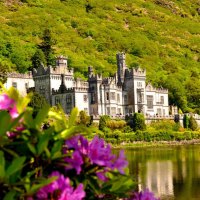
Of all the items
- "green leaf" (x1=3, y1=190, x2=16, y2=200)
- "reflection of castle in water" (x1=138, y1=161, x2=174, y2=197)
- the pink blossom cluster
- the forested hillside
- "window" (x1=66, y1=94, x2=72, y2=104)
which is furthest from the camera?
the forested hillside

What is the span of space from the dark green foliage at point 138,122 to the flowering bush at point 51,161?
64.3 metres

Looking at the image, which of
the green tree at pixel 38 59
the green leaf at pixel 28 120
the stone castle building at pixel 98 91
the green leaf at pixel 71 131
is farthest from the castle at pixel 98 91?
the green leaf at pixel 28 120

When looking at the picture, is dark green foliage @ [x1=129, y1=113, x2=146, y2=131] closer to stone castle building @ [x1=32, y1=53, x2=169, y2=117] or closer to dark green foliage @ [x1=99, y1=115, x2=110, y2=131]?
stone castle building @ [x1=32, y1=53, x2=169, y2=117]

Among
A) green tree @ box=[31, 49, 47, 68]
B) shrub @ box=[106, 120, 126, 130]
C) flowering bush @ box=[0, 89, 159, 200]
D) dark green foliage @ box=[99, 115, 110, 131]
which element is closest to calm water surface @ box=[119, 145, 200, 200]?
flowering bush @ box=[0, 89, 159, 200]

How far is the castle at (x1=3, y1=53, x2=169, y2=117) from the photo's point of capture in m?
71.9

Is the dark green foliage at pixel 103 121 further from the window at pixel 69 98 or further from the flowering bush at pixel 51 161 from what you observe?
the flowering bush at pixel 51 161

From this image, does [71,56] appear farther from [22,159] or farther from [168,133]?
[22,159]

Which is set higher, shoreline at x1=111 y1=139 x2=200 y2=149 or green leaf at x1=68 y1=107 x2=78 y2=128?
shoreline at x1=111 y1=139 x2=200 y2=149

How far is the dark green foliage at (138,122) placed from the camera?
2667 inches

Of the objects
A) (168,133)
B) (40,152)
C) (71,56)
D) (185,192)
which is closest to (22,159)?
(40,152)

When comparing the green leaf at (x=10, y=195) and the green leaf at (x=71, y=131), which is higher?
the green leaf at (x=71, y=131)

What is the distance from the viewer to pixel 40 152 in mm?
3150

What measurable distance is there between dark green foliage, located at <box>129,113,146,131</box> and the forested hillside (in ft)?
67.0

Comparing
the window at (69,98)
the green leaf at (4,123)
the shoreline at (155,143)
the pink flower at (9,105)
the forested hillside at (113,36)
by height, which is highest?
the forested hillside at (113,36)
